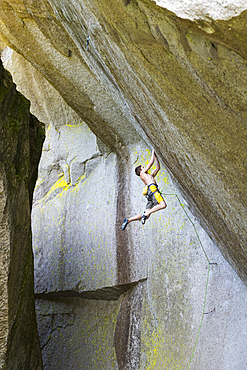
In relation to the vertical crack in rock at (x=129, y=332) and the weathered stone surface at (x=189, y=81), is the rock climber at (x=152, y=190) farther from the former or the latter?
the vertical crack in rock at (x=129, y=332)

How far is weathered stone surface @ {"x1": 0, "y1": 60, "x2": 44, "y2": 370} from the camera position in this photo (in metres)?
2.55

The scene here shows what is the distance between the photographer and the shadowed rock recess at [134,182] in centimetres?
131

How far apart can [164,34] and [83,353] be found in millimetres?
3836

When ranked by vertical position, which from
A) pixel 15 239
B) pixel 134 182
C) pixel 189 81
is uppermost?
pixel 134 182

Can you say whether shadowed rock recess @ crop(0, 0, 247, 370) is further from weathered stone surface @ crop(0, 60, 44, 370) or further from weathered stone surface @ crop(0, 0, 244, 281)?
weathered stone surface @ crop(0, 60, 44, 370)

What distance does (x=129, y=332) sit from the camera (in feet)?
11.5

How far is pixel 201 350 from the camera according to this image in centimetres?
296

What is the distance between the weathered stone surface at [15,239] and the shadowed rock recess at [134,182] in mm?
881

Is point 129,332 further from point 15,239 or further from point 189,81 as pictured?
point 189,81

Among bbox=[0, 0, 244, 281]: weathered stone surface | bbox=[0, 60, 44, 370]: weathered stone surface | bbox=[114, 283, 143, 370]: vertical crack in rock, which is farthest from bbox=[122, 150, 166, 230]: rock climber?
bbox=[114, 283, 143, 370]: vertical crack in rock

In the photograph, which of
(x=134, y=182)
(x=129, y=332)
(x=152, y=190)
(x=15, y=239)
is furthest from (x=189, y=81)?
(x=129, y=332)

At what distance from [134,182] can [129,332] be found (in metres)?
1.66

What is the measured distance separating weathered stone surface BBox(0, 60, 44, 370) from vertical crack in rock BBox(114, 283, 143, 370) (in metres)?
0.89

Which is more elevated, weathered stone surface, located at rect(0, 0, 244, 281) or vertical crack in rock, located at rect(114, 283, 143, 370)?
weathered stone surface, located at rect(0, 0, 244, 281)
